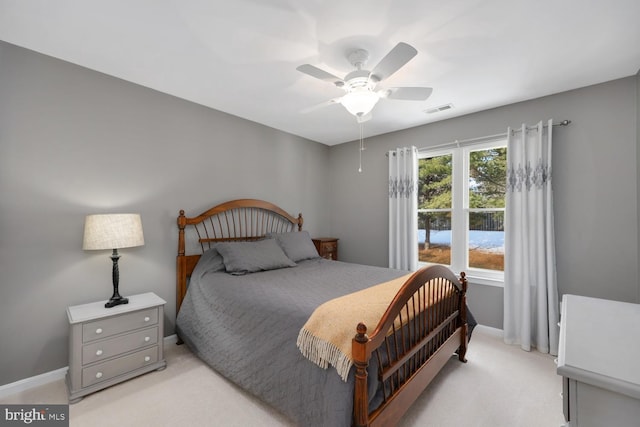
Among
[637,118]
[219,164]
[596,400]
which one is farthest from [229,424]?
[637,118]

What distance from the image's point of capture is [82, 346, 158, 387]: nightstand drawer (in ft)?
6.60

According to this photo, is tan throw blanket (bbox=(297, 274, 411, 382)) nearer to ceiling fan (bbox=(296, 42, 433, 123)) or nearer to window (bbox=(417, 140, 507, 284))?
ceiling fan (bbox=(296, 42, 433, 123))

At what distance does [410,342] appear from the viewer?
5.87ft

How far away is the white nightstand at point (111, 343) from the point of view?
1979mm

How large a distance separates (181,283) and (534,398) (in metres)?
3.17

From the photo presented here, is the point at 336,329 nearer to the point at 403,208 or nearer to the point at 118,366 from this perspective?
the point at 118,366

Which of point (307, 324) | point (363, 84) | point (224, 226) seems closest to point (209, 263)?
point (224, 226)

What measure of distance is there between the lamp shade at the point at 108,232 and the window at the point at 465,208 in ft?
11.0

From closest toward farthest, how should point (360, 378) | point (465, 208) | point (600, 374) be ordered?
1. point (600, 374)
2. point (360, 378)
3. point (465, 208)

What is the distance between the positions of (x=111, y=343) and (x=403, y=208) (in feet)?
11.1

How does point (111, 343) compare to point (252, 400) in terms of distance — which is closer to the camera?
point (252, 400)

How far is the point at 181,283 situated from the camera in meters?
2.88

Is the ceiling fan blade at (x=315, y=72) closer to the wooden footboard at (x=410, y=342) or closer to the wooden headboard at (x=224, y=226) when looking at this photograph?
the wooden footboard at (x=410, y=342)

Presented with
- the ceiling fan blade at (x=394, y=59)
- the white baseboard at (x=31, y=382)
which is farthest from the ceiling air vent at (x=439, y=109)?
the white baseboard at (x=31, y=382)
